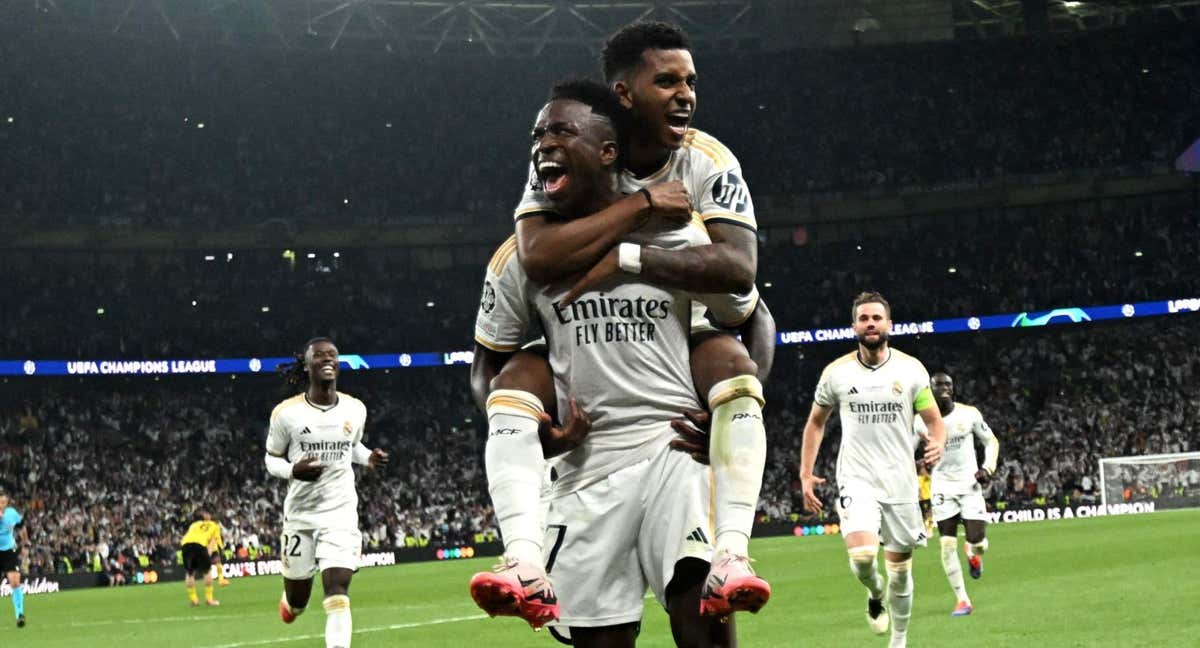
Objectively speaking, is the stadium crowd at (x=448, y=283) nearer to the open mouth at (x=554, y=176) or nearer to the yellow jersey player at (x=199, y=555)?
the yellow jersey player at (x=199, y=555)

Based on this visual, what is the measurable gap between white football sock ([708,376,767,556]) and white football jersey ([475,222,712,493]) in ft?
0.66

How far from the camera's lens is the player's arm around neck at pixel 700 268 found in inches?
180

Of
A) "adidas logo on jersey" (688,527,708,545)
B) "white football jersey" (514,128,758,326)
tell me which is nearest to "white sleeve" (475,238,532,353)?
"white football jersey" (514,128,758,326)

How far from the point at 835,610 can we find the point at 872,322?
16.5 ft

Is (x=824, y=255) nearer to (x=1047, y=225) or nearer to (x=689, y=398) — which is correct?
(x=1047, y=225)

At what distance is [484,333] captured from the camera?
4949 mm

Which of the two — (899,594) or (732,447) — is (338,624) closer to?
(899,594)

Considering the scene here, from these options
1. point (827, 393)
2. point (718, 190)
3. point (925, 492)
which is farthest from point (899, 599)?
point (925, 492)

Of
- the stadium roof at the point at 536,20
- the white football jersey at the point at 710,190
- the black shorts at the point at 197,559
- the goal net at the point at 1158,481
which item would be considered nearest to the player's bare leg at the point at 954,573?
the white football jersey at the point at 710,190

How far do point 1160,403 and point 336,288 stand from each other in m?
28.3

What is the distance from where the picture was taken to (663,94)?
4766 mm

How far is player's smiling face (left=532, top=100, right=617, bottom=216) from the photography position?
15.2 feet

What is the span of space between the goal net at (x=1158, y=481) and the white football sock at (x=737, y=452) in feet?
123

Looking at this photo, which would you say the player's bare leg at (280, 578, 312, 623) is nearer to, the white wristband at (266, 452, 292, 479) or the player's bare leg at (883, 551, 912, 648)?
the white wristband at (266, 452, 292, 479)
